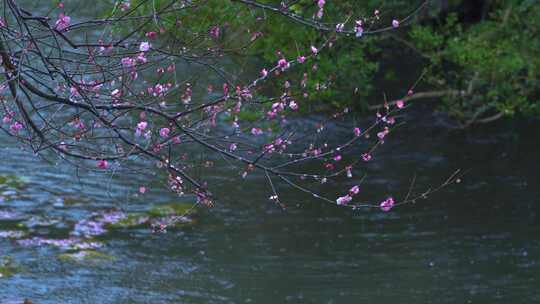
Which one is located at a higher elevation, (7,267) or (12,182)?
(12,182)

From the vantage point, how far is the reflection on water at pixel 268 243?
1126 cm

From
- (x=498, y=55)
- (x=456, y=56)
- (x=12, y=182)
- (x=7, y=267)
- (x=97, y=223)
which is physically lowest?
(x=7, y=267)

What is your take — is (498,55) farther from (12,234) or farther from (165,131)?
(165,131)

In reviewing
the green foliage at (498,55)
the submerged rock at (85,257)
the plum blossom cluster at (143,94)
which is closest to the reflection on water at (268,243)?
the submerged rock at (85,257)

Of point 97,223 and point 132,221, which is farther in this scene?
point 132,221

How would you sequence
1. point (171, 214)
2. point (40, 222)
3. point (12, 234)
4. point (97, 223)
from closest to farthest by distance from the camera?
1. point (12, 234)
2. point (40, 222)
3. point (97, 223)
4. point (171, 214)

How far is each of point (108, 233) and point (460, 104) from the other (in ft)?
25.9

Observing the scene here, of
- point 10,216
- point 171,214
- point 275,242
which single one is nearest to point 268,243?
point 275,242

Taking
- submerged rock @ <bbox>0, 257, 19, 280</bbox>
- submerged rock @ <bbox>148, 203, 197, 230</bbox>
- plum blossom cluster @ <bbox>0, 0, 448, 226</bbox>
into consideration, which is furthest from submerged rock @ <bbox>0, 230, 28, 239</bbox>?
plum blossom cluster @ <bbox>0, 0, 448, 226</bbox>

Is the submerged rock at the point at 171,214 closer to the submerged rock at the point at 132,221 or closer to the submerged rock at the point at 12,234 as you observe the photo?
the submerged rock at the point at 132,221

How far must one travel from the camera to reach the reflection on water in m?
11.3

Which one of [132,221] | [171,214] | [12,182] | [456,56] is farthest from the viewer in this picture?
[456,56]

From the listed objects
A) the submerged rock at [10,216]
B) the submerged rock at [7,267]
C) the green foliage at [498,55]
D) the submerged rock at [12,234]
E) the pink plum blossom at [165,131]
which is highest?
the green foliage at [498,55]

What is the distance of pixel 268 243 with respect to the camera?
1314cm
